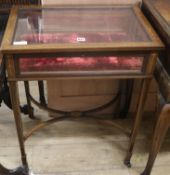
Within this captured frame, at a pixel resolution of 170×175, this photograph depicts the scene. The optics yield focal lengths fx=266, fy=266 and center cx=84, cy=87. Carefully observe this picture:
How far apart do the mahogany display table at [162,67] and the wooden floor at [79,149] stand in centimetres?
23

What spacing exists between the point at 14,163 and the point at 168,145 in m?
0.82

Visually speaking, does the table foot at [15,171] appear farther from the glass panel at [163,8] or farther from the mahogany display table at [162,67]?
the glass panel at [163,8]

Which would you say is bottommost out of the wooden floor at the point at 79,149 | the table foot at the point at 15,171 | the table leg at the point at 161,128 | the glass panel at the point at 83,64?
the wooden floor at the point at 79,149

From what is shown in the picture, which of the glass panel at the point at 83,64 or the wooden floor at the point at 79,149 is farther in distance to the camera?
the wooden floor at the point at 79,149

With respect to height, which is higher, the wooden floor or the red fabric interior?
the red fabric interior

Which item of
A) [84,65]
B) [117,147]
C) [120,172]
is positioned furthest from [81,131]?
[84,65]

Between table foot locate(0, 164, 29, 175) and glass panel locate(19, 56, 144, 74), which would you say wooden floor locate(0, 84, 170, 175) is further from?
glass panel locate(19, 56, 144, 74)

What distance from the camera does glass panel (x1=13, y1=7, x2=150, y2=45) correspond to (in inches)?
38.9

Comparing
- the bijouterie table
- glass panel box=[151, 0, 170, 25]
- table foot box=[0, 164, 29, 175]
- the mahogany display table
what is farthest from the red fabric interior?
table foot box=[0, 164, 29, 175]

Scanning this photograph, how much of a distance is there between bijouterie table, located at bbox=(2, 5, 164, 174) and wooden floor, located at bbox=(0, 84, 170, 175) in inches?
11.2

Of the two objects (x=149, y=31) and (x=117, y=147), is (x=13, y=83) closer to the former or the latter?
(x=149, y=31)

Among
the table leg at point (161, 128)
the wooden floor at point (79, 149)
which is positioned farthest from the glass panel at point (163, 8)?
the wooden floor at point (79, 149)

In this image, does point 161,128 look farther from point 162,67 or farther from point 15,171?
point 15,171

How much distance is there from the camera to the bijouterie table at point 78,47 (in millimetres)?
899
